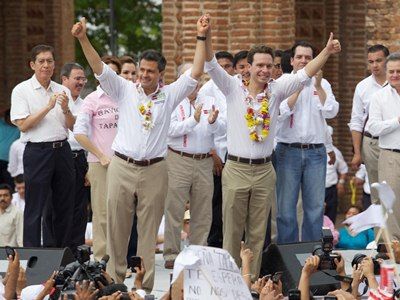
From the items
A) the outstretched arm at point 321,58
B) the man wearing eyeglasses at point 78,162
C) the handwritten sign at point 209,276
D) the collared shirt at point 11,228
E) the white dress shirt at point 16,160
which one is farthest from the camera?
the white dress shirt at point 16,160

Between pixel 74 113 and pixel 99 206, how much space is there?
1120mm

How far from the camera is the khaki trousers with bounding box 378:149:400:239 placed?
14995mm

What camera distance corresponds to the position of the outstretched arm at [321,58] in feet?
44.8

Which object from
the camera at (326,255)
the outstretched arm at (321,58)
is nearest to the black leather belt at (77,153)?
the outstretched arm at (321,58)

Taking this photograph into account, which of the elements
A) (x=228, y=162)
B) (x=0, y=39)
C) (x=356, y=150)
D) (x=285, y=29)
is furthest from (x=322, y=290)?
(x=0, y=39)

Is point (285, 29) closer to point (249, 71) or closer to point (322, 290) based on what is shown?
point (249, 71)

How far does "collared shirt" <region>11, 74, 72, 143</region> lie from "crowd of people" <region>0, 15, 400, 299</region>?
13mm

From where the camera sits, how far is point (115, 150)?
1349 centimetres

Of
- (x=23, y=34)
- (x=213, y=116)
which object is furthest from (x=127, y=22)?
(x=213, y=116)

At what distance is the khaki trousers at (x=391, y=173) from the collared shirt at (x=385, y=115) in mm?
84

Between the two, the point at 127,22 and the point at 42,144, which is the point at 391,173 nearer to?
the point at 42,144

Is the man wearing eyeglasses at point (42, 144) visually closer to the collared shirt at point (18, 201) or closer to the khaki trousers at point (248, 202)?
the khaki trousers at point (248, 202)

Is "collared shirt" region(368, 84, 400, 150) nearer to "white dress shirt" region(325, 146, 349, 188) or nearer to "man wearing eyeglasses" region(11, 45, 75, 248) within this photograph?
"man wearing eyeglasses" region(11, 45, 75, 248)

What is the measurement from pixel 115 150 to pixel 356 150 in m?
3.47
